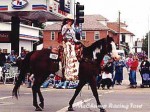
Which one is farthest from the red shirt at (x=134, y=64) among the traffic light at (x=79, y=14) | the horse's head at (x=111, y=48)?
the horse's head at (x=111, y=48)

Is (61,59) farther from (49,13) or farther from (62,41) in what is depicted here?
(49,13)

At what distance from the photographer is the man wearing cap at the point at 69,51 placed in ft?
42.3

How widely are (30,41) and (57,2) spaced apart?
30568 mm

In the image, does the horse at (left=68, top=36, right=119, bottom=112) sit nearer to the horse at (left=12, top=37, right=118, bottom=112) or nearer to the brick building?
the horse at (left=12, top=37, right=118, bottom=112)

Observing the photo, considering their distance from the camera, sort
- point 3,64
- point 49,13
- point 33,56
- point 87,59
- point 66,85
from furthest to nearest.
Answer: point 49,13 < point 3,64 < point 66,85 < point 33,56 < point 87,59

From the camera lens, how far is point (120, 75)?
2683 cm

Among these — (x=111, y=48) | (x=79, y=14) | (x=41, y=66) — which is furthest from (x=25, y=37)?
(x=111, y=48)

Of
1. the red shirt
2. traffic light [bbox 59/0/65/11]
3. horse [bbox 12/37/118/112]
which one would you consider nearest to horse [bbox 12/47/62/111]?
horse [bbox 12/37/118/112]

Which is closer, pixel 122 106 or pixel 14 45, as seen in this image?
pixel 122 106

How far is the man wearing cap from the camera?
12.9 metres

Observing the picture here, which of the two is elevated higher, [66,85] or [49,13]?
[49,13]

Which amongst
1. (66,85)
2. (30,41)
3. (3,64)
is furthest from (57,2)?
(30,41)

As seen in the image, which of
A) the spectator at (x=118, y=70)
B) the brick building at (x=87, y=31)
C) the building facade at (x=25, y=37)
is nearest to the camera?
the spectator at (x=118, y=70)

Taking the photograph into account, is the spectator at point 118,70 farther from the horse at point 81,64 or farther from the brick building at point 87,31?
the brick building at point 87,31
